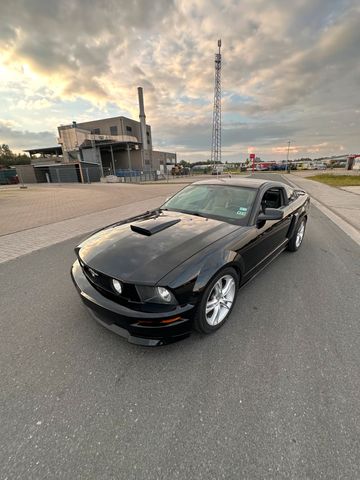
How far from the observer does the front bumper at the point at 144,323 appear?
1883 mm

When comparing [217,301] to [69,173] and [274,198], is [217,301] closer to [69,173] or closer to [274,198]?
[274,198]

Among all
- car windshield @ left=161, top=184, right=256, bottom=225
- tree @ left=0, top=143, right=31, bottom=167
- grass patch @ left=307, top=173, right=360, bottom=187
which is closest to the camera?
car windshield @ left=161, top=184, right=256, bottom=225

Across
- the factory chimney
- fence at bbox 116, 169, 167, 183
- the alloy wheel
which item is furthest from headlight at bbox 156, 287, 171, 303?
the factory chimney

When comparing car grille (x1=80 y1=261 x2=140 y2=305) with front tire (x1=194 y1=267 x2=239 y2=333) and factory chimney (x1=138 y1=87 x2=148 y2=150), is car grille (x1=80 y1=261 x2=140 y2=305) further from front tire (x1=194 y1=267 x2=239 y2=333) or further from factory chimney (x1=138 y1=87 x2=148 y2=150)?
factory chimney (x1=138 y1=87 x2=148 y2=150)

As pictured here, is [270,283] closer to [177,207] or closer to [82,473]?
[177,207]

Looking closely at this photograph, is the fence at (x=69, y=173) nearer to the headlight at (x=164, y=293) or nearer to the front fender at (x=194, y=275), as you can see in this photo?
the front fender at (x=194, y=275)

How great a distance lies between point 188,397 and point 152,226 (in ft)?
5.87

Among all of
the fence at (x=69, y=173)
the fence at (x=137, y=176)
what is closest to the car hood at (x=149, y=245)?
the fence at (x=69, y=173)

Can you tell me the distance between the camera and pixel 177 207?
→ 11.6 feet

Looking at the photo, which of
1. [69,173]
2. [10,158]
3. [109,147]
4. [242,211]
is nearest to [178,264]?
[242,211]

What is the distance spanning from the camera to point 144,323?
1883mm

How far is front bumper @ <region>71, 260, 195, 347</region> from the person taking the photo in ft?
6.18

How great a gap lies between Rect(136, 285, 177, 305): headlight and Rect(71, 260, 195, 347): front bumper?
0.37 ft

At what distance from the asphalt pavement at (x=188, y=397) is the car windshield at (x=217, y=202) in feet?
3.85
